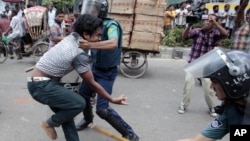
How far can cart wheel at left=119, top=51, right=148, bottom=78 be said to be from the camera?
805 cm

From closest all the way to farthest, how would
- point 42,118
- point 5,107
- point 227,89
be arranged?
point 227,89, point 42,118, point 5,107

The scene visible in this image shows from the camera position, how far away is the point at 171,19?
601 inches

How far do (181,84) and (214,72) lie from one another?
557cm

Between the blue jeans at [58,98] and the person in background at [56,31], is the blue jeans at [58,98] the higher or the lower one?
the lower one

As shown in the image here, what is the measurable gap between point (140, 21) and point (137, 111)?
2516 millimetres

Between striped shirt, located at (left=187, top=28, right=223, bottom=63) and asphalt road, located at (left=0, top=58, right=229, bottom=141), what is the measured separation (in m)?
0.88

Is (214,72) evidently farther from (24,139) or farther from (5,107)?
(5,107)

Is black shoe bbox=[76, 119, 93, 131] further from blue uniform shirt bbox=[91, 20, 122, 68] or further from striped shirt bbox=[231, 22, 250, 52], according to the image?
striped shirt bbox=[231, 22, 250, 52]

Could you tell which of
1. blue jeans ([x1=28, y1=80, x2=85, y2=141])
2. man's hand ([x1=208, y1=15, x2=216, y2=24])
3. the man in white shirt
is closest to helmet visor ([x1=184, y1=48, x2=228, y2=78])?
blue jeans ([x1=28, y1=80, x2=85, y2=141])

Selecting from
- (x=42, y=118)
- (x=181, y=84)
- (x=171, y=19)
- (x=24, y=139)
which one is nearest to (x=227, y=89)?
(x=24, y=139)

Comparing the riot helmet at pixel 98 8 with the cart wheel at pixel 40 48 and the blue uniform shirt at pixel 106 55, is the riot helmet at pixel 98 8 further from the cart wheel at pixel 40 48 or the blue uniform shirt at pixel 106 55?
the cart wheel at pixel 40 48

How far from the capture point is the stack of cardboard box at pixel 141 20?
7613mm

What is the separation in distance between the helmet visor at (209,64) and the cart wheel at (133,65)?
18.6 ft

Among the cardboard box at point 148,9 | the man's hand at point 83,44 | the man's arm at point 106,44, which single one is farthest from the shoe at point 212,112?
the man's hand at point 83,44
